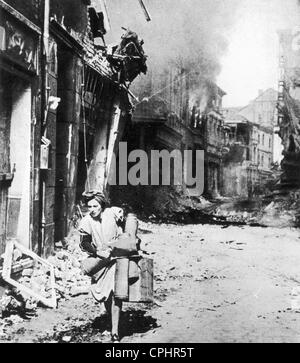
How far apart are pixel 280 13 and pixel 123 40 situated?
15.5 feet

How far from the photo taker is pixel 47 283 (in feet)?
22.1

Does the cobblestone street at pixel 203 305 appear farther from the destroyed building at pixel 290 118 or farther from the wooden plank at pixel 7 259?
the destroyed building at pixel 290 118

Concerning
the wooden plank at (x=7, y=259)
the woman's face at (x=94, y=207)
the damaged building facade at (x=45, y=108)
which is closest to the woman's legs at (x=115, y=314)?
the woman's face at (x=94, y=207)


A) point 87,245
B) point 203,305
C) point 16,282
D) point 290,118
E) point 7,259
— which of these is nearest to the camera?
point 87,245

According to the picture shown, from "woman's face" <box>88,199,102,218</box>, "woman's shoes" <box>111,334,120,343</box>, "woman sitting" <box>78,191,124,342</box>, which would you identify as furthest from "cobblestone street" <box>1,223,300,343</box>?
"woman's face" <box>88,199,102,218</box>

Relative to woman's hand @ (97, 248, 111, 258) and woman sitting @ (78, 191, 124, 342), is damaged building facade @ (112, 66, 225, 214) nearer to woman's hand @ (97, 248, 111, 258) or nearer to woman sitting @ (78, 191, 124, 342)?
woman sitting @ (78, 191, 124, 342)

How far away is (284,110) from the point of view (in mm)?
18031

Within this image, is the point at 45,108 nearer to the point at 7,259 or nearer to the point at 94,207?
the point at 7,259

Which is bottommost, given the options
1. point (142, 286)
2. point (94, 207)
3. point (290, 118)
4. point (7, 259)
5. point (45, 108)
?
point (142, 286)

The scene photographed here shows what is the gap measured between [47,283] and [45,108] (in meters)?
2.98

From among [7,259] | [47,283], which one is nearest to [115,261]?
[7,259]

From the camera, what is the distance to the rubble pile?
18.7 feet

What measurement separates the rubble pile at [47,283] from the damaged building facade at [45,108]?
364 millimetres
